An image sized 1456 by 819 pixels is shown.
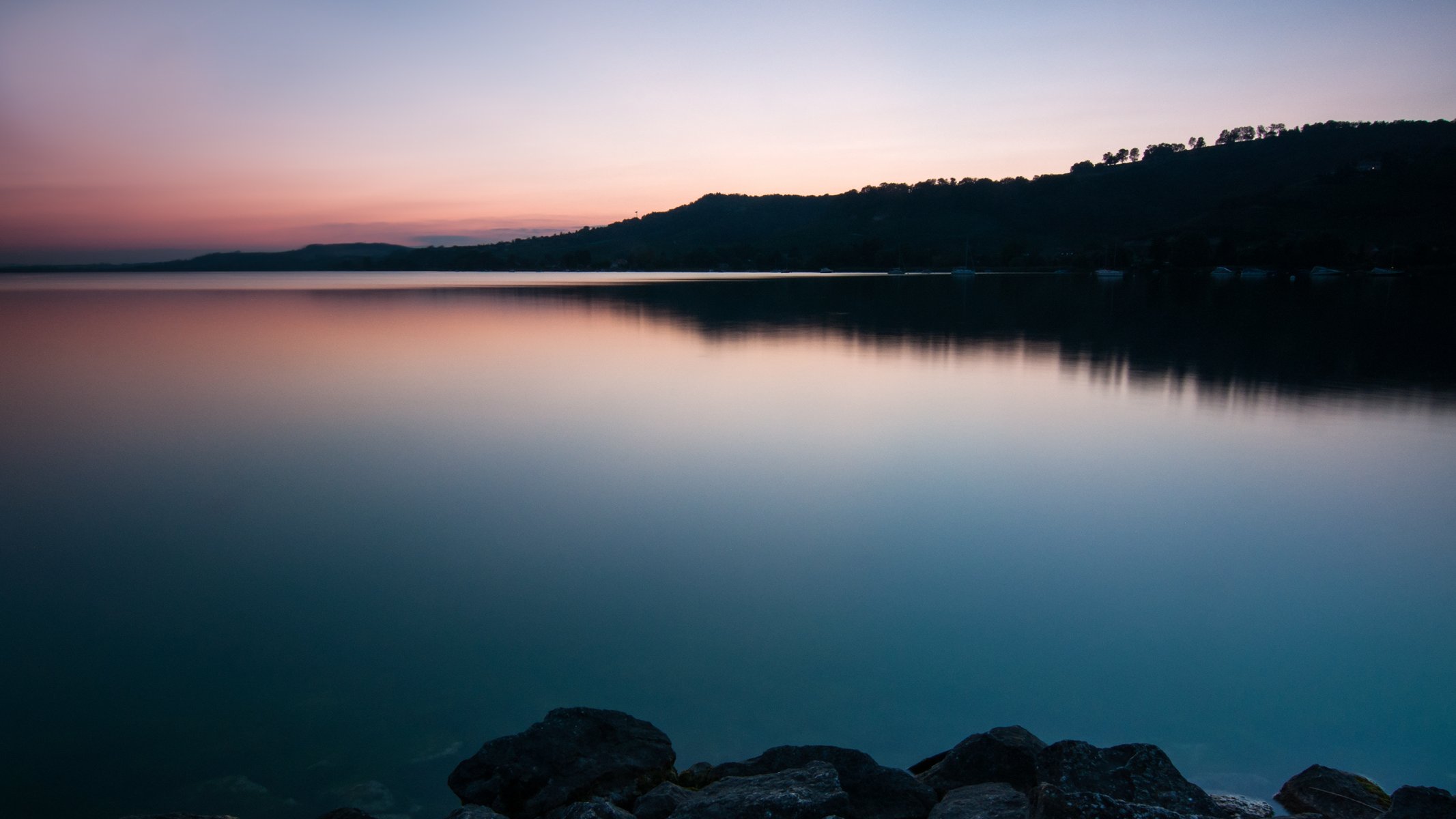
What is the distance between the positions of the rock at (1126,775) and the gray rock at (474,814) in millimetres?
2091

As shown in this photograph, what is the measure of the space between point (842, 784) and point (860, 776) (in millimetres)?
92

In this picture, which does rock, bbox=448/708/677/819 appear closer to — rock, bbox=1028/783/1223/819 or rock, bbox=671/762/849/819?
rock, bbox=671/762/849/819

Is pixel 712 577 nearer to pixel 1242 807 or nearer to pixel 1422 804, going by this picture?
pixel 1242 807

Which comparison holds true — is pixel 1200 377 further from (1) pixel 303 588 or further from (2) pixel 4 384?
(2) pixel 4 384

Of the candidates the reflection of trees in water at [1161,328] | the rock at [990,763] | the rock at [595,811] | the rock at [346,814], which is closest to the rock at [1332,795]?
the rock at [990,763]

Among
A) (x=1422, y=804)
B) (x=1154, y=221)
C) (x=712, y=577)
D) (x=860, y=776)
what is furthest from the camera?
(x=1154, y=221)

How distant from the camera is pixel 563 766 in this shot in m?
3.55

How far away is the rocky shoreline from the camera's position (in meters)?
3.01

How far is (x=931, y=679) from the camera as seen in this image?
4480mm

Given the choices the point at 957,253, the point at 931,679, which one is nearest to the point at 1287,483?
the point at 931,679

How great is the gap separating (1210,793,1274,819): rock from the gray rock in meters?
2.75

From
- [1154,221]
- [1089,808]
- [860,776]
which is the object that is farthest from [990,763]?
[1154,221]

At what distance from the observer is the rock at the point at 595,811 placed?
9.89 feet

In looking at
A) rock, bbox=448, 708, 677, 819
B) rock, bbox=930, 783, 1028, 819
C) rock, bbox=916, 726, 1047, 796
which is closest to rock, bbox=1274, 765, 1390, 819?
rock, bbox=916, 726, 1047, 796
